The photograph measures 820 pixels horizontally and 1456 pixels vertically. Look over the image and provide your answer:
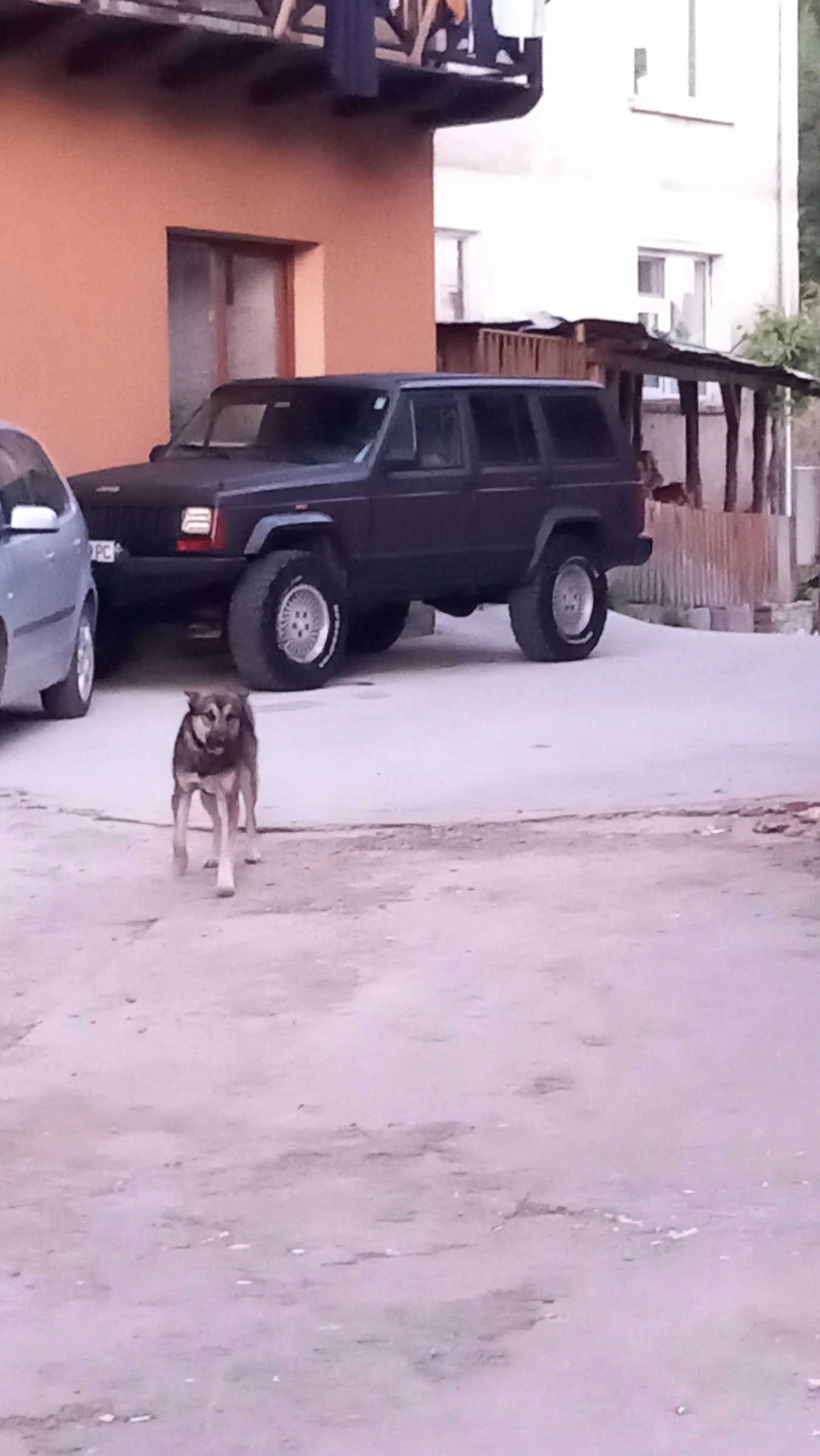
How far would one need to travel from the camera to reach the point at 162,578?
1407 centimetres

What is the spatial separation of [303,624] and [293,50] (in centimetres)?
434

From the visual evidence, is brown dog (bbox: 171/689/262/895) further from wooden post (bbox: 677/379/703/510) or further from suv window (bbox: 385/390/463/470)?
wooden post (bbox: 677/379/703/510)

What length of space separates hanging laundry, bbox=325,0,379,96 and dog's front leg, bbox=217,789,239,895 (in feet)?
29.0

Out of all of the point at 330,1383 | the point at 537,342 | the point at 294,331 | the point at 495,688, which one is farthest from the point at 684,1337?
the point at 537,342

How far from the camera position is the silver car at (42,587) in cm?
1163

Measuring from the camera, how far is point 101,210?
16062 millimetres

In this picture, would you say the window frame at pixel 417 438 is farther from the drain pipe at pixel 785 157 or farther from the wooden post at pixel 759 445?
the drain pipe at pixel 785 157

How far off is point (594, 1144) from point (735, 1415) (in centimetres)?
158

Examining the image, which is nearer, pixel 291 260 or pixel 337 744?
pixel 337 744

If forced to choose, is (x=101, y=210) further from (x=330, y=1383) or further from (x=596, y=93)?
(x=330, y=1383)

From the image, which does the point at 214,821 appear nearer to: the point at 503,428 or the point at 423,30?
the point at 503,428

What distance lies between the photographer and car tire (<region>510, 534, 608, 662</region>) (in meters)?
16.3

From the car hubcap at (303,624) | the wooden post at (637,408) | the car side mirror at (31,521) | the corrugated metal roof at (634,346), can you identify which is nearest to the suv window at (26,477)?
the car side mirror at (31,521)

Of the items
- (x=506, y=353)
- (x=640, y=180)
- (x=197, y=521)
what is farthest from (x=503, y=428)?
(x=640, y=180)
